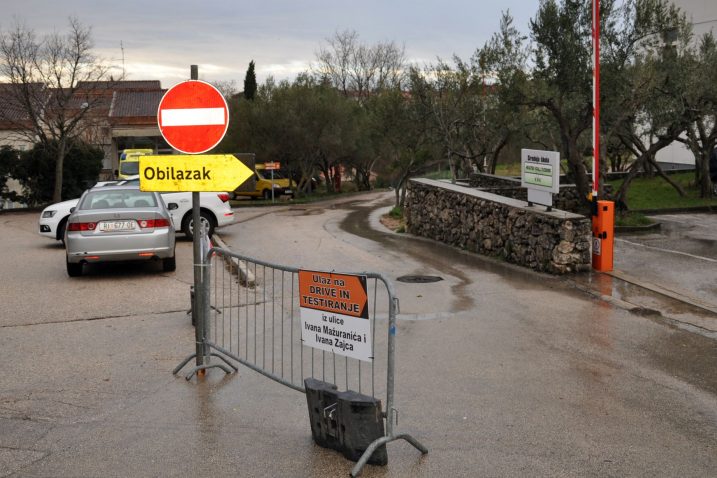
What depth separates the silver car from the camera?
12.7 metres

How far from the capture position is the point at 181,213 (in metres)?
19.1

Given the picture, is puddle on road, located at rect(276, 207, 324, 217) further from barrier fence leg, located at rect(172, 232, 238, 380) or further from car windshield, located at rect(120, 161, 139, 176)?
barrier fence leg, located at rect(172, 232, 238, 380)

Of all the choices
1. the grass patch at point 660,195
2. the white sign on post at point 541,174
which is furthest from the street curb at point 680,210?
the white sign on post at point 541,174

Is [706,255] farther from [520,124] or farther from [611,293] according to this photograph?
[520,124]

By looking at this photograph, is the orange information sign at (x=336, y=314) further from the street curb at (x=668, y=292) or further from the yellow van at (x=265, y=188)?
the yellow van at (x=265, y=188)

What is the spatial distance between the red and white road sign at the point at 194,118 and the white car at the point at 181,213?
1076 centimetres

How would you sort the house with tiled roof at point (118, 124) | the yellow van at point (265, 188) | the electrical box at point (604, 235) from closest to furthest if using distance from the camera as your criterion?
the electrical box at point (604, 235)
the yellow van at point (265, 188)
the house with tiled roof at point (118, 124)

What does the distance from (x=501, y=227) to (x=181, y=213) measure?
8.21 meters

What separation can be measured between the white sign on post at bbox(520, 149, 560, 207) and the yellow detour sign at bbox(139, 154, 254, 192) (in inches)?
281

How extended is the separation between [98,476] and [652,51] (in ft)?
56.6

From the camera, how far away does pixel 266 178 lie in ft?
141

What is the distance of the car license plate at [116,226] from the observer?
12.8 m

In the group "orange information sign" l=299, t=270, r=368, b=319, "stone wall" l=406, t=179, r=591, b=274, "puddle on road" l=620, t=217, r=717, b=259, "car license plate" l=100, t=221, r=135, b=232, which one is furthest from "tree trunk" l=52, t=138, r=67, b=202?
"orange information sign" l=299, t=270, r=368, b=319

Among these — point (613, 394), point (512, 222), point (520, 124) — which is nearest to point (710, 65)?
point (520, 124)
